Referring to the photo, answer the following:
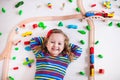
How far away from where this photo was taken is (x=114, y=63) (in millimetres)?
1343

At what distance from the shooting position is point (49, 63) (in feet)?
4.31

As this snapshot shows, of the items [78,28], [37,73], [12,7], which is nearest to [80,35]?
[78,28]

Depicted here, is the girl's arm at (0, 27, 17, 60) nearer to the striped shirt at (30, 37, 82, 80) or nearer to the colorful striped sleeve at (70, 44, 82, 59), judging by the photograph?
the striped shirt at (30, 37, 82, 80)

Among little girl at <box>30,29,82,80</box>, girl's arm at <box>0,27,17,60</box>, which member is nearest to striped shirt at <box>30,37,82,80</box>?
little girl at <box>30,29,82,80</box>

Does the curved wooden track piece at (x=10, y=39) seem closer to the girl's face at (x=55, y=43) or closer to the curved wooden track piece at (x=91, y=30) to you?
the curved wooden track piece at (x=91, y=30)

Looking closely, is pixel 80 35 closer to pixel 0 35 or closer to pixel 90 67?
pixel 90 67

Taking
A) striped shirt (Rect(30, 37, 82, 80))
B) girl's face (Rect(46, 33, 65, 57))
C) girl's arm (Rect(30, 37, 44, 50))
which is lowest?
striped shirt (Rect(30, 37, 82, 80))

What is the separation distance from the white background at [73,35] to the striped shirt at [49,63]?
4cm

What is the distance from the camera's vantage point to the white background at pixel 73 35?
4.39 ft

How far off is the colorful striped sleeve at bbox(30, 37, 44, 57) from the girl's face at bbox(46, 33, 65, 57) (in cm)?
7

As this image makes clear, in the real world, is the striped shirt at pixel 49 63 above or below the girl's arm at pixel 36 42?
below

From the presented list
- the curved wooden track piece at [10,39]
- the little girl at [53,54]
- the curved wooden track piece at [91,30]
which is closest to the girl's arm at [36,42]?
the little girl at [53,54]

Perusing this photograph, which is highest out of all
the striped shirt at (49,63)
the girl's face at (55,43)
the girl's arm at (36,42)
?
the girl's arm at (36,42)

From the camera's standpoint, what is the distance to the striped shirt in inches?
50.9
